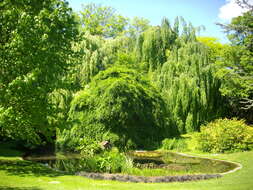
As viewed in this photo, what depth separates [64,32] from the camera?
10.7 meters

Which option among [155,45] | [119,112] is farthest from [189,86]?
[119,112]

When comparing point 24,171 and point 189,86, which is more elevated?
point 189,86

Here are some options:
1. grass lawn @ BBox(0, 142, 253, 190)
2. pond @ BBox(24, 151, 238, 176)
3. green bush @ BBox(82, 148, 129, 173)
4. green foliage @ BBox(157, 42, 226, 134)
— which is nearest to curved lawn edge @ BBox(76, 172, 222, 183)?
grass lawn @ BBox(0, 142, 253, 190)

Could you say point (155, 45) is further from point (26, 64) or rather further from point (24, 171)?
point (24, 171)

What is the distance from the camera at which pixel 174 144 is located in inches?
709

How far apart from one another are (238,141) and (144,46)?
405 inches

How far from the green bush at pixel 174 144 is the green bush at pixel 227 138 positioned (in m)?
1.66

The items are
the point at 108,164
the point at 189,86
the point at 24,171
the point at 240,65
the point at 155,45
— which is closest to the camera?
the point at 24,171

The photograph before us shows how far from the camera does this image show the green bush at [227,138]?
15633mm

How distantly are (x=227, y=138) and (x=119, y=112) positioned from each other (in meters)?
6.71

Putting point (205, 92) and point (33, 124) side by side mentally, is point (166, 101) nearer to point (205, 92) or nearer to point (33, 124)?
point (205, 92)

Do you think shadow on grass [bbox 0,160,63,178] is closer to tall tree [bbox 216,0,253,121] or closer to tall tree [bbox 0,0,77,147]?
tall tree [bbox 0,0,77,147]

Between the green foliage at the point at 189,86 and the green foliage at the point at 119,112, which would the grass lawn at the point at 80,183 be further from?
the green foliage at the point at 189,86

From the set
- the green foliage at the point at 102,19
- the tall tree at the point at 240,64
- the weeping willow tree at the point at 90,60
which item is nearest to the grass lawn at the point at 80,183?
the weeping willow tree at the point at 90,60
